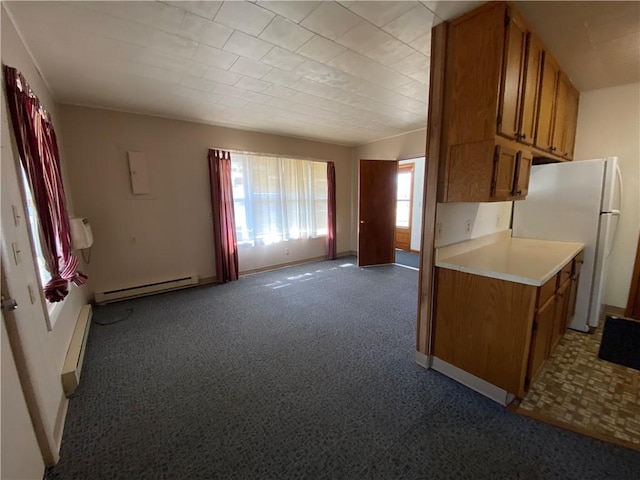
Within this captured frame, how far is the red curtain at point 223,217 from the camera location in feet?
13.3

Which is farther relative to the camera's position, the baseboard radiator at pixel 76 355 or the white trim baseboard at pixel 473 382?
the baseboard radiator at pixel 76 355

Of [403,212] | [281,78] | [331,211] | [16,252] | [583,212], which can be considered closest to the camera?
[16,252]

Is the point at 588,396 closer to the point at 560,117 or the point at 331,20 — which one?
the point at 560,117

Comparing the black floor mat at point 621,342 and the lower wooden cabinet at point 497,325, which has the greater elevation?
the lower wooden cabinet at point 497,325

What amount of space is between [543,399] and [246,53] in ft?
10.9

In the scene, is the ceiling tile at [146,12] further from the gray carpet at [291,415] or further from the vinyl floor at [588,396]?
the vinyl floor at [588,396]

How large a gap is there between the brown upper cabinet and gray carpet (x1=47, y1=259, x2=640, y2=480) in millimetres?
1407

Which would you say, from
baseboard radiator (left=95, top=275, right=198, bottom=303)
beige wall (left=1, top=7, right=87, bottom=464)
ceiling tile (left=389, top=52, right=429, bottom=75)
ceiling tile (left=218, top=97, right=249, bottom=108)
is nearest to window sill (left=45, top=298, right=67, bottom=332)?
beige wall (left=1, top=7, right=87, bottom=464)

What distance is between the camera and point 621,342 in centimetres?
241

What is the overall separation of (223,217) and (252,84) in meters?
2.07

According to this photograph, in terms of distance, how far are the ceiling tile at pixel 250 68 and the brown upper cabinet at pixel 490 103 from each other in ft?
4.89

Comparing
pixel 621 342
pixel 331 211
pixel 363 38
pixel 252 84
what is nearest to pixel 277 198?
pixel 331 211

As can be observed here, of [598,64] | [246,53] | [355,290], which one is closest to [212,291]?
[355,290]

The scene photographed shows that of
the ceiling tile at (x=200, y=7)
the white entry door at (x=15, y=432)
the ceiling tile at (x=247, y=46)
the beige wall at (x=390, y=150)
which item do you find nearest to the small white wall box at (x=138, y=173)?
the ceiling tile at (x=247, y=46)
